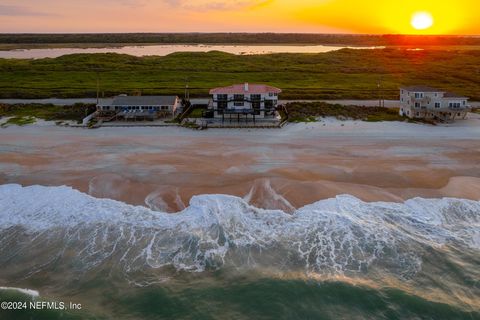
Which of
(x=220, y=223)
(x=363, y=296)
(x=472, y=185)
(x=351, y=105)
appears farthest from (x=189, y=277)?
(x=351, y=105)

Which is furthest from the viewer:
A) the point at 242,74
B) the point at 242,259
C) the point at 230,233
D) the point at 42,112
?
the point at 242,74

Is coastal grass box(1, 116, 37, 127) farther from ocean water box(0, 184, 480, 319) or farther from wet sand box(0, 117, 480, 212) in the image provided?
ocean water box(0, 184, 480, 319)

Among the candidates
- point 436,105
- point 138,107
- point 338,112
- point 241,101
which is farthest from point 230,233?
point 436,105

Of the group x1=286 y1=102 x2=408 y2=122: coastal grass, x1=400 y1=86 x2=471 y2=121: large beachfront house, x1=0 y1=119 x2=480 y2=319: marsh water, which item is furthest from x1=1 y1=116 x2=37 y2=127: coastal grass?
x1=400 y1=86 x2=471 y2=121: large beachfront house

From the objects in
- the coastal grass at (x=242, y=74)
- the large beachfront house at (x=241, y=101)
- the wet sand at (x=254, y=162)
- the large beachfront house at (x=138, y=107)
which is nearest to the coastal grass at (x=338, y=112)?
the wet sand at (x=254, y=162)

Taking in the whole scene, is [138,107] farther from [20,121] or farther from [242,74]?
[242,74]

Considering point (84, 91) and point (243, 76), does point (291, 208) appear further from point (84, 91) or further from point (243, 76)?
point (243, 76)
